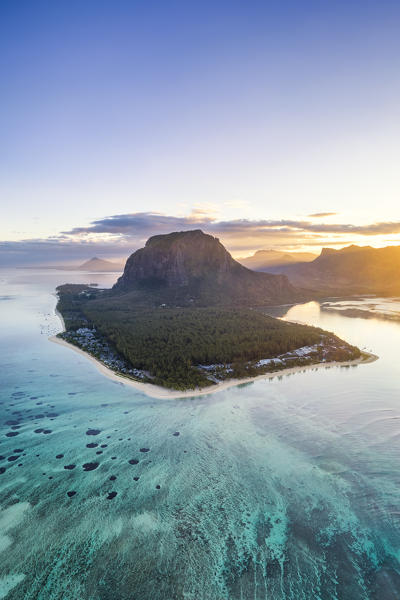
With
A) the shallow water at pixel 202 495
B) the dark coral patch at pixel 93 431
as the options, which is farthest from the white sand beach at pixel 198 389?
the dark coral patch at pixel 93 431

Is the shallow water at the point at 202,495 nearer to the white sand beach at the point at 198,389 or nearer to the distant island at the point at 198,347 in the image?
the white sand beach at the point at 198,389

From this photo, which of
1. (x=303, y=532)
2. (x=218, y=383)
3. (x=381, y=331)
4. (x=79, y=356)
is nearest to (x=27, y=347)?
(x=79, y=356)

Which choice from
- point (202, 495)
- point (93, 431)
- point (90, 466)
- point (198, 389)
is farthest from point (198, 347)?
point (202, 495)

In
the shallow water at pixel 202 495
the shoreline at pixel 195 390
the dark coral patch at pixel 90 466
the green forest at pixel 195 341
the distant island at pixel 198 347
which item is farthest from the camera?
the green forest at pixel 195 341

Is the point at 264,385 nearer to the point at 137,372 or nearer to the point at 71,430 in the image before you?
the point at 137,372

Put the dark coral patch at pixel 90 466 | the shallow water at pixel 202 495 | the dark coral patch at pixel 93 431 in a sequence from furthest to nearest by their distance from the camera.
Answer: the dark coral patch at pixel 93 431
the dark coral patch at pixel 90 466
the shallow water at pixel 202 495

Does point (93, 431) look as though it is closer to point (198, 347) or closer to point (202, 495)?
point (202, 495)

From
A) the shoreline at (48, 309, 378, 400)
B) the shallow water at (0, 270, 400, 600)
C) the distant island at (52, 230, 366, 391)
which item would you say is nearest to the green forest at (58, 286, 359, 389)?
the distant island at (52, 230, 366, 391)
